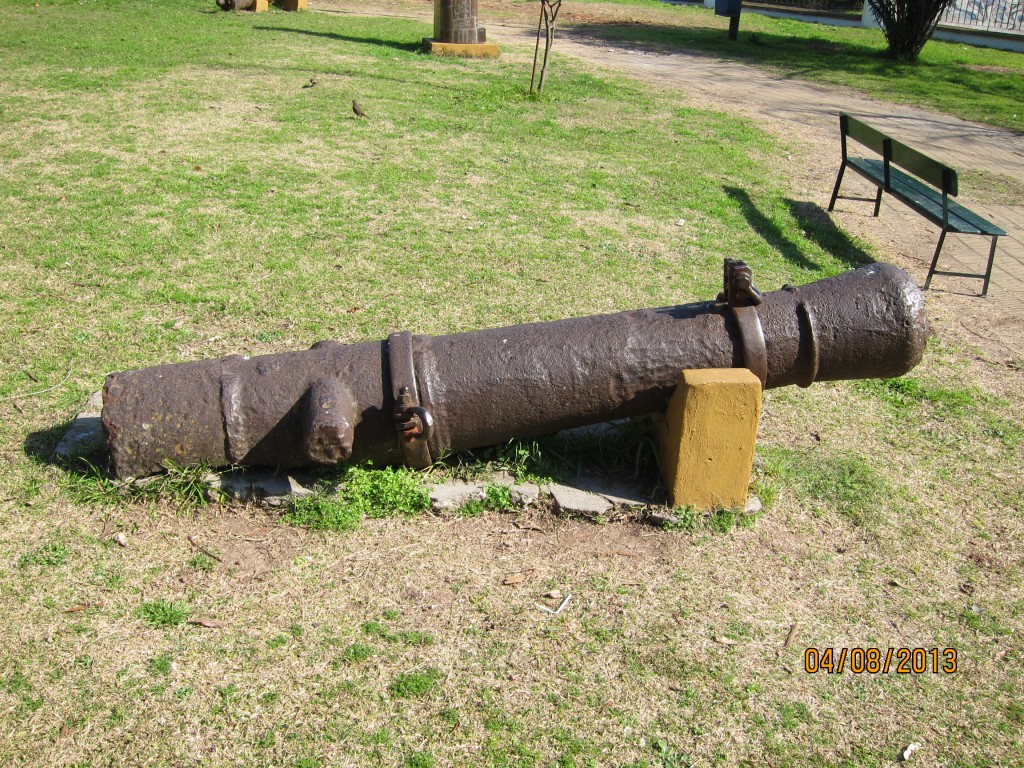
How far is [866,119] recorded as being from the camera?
12797mm

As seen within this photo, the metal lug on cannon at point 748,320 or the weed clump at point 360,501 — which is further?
the weed clump at point 360,501

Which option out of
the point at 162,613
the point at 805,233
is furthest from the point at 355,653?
the point at 805,233

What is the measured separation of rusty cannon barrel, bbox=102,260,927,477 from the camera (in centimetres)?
373

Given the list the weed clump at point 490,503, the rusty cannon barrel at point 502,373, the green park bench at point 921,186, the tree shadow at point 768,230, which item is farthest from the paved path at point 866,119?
the weed clump at point 490,503

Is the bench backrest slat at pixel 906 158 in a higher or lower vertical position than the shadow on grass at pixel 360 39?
lower

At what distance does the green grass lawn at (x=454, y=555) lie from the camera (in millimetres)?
3031

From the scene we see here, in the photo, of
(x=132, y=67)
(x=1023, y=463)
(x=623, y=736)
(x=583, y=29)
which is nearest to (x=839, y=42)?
(x=583, y=29)

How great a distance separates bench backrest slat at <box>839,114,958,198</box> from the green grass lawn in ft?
2.70

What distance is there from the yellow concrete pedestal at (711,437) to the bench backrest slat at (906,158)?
4138 millimetres

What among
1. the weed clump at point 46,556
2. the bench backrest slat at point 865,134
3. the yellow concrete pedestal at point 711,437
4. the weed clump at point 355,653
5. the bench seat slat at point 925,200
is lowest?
the weed clump at point 355,653

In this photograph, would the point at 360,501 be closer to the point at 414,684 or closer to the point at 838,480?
the point at 414,684

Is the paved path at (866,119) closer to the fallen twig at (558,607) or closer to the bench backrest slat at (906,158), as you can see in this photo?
the bench backrest slat at (906,158)

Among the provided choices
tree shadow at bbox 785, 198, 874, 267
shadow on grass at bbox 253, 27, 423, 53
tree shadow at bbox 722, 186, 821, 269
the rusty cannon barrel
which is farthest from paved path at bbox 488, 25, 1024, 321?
the rusty cannon barrel

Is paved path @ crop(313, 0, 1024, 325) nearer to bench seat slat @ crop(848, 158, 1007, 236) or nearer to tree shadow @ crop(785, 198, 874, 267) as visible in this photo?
tree shadow @ crop(785, 198, 874, 267)
